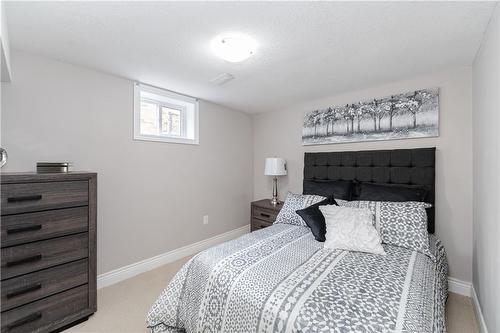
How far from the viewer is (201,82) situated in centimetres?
258

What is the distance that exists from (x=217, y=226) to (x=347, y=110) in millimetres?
2476

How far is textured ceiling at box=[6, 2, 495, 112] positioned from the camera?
54.0 inches

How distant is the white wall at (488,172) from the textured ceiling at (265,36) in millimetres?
197

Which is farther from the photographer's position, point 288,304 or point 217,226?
point 217,226

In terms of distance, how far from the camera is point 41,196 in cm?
162

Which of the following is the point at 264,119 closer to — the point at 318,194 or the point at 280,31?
the point at 318,194

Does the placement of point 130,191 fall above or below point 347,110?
below

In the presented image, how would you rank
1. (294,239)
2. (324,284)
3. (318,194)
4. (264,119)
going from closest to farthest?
(324,284)
(294,239)
(318,194)
(264,119)

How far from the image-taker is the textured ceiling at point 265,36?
1.37 meters

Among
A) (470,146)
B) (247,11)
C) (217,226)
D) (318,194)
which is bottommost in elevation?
(217,226)

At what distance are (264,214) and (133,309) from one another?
1.82 metres

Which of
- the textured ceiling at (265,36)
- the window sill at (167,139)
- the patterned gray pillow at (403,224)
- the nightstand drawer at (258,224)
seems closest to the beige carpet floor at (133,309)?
the patterned gray pillow at (403,224)

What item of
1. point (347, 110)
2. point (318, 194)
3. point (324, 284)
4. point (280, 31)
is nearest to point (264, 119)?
point (347, 110)

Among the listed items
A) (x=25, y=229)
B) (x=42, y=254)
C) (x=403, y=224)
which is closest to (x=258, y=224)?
(x=403, y=224)
